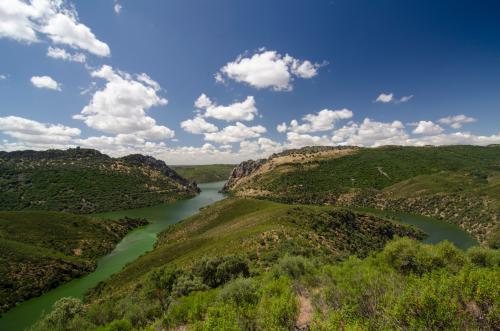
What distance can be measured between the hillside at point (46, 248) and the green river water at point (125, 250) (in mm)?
2573

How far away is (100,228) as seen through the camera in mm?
104188

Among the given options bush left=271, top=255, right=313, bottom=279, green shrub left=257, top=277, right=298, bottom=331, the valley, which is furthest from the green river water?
green shrub left=257, top=277, right=298, bottom=331

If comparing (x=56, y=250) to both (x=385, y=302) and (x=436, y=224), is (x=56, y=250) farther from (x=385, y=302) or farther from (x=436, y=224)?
(x=436, y=224)

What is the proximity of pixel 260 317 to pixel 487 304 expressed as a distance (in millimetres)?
15390

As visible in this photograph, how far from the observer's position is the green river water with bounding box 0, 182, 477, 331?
2029 inches

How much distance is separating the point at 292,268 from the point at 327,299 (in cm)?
1261

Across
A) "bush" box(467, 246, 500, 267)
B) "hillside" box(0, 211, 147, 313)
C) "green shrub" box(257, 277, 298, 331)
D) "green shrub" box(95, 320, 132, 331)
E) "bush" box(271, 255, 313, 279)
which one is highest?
"green shrub" box(257, 277, 298, 331)

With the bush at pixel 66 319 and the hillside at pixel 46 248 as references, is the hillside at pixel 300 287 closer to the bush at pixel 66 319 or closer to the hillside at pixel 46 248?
the bush at pixel 66 319

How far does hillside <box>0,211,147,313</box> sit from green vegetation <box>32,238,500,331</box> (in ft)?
114

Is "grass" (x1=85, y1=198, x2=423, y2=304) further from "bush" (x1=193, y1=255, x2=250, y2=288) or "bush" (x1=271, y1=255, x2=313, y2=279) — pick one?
"bush" (x1=271, y1=255, x2=313, y2=279)

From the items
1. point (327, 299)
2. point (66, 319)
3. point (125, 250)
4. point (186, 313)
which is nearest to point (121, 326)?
point (186, 313)

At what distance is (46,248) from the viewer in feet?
258

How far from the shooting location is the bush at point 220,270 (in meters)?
39.5

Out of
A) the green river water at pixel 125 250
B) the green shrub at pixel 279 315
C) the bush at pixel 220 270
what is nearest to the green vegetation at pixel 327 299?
the green shrub at pixel 279 315
